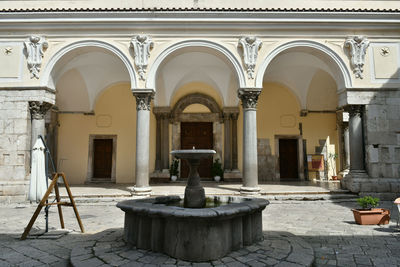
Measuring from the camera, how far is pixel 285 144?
1228 cm

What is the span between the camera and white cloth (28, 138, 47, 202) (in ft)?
15.3

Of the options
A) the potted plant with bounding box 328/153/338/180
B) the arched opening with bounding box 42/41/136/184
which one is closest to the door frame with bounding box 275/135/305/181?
the potted plant with bounding box 328/153/338/180

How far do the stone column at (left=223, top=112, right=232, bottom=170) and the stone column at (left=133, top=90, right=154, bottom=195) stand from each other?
4.67 m

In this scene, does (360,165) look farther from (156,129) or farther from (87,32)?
(87,32)

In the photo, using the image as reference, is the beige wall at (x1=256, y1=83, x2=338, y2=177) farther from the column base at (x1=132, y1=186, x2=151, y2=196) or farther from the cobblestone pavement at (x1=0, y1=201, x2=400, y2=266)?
the cobblestone pavement at (x1=0, y1=201, x2=400, y2=266)

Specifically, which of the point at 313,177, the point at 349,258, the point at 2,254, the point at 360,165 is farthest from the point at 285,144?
the point at 2,254

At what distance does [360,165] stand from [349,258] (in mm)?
5679

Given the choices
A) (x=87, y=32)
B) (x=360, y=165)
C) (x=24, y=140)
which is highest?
(x=87, y=32)

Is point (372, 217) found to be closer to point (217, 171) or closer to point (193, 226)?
point (193, 226)

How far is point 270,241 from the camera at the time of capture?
3.85m

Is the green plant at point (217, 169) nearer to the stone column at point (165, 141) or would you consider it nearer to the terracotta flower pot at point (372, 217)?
the stone column at point (165, 141)

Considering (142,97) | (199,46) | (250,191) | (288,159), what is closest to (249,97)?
(199,46)

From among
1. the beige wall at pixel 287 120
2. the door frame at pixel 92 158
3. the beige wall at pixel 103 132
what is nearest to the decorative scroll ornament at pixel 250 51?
the beige wall at pixel 287 120

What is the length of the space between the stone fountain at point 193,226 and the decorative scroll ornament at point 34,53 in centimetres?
665
